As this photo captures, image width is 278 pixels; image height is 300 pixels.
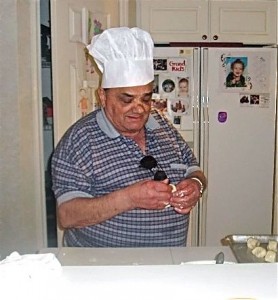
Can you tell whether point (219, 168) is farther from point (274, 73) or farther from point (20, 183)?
point (20, 183)

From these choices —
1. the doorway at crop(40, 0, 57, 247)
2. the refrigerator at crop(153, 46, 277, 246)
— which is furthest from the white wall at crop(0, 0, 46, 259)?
the refrigerator at crop(153, 46, 277, 246)

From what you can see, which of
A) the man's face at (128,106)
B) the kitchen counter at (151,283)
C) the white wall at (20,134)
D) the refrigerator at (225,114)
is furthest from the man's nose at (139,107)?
the refrigerator at (225,114)

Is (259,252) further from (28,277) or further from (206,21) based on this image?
(206,21)

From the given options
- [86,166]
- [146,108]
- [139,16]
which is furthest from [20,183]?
[139,16]

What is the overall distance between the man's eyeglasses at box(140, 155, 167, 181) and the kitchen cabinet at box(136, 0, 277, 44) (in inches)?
25.8

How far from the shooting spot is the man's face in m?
0.67

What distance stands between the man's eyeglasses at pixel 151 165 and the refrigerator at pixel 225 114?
0.58 meters

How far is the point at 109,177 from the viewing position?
2.25ft

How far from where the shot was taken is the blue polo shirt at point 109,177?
0.67 metres

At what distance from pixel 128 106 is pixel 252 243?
0.79ft

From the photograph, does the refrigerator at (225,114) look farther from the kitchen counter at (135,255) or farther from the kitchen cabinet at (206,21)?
the kitchen counter at (135,255)

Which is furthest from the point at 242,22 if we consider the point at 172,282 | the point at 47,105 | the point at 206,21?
the point at 172,282

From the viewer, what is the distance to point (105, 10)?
108 centimetres

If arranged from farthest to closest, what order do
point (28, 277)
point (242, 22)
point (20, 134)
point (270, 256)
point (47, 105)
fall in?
point (242, 22) < point (47, 105) < point (20, 134) < point (270, 256) < point (28, 277)
